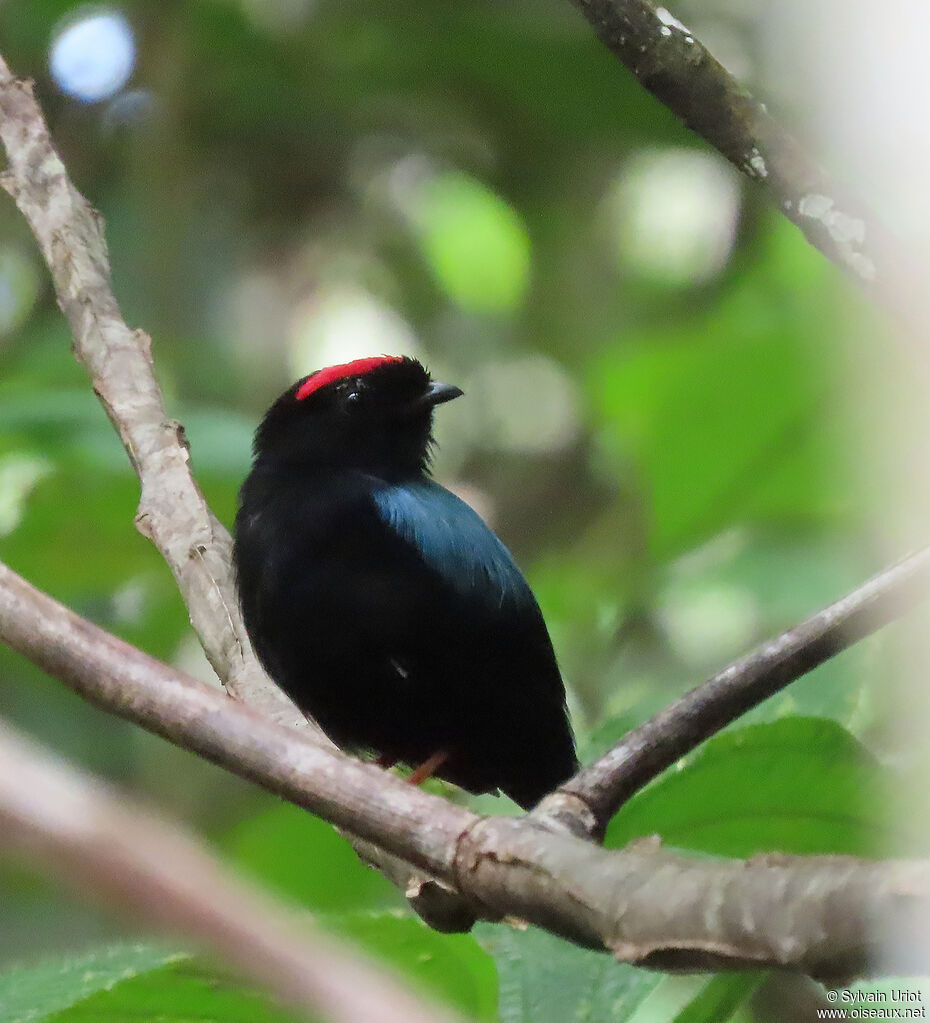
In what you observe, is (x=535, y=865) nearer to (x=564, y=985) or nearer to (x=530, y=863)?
(x=530, y=863)

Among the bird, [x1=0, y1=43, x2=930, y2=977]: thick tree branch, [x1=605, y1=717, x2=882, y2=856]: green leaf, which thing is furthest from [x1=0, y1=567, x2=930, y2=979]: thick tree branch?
the bird

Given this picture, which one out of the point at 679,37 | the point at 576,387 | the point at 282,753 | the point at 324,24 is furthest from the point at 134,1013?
the point at 324,24

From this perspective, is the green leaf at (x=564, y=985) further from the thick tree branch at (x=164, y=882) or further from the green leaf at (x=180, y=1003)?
the thick tree branch at (x=164, y=882)

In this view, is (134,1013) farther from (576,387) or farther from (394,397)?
(576,387)

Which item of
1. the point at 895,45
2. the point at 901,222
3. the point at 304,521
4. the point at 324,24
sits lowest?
the point at 895,45

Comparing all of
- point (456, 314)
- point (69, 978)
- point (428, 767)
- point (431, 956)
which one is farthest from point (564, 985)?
point (456, 314)

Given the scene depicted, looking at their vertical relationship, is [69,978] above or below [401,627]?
below

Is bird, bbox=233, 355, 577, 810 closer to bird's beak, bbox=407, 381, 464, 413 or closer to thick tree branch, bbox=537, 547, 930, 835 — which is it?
bird's beak, bbox=407, 381, 464, 413

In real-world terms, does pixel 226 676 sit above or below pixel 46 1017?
above
